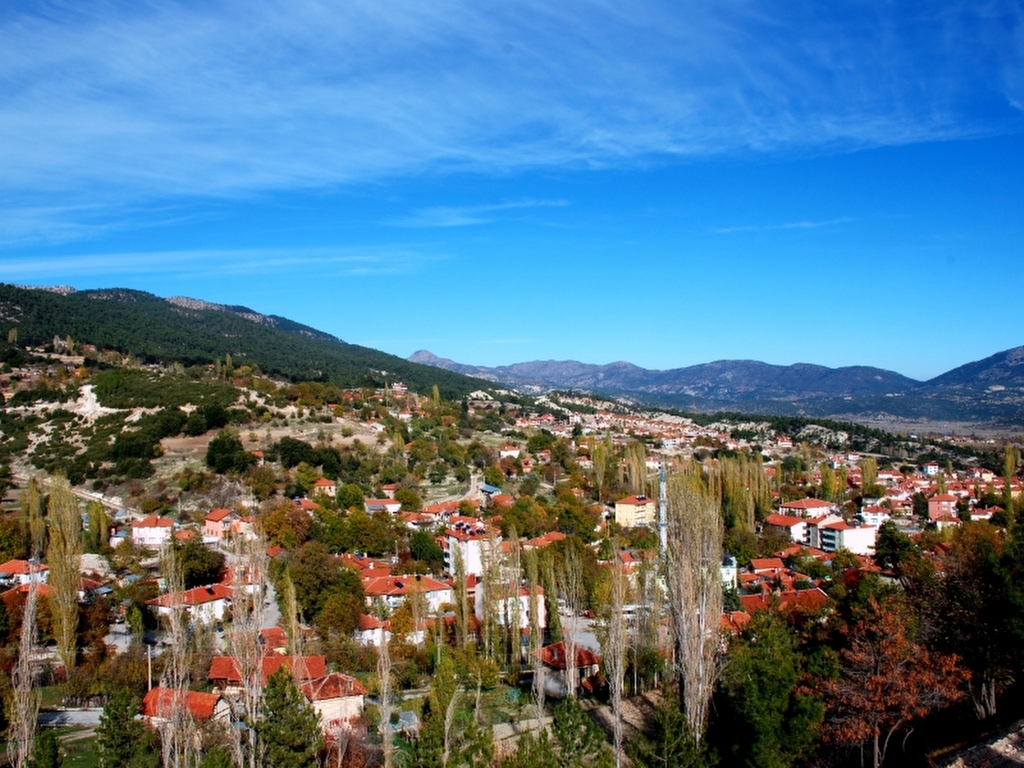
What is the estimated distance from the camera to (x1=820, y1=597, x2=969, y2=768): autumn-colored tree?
1105cm

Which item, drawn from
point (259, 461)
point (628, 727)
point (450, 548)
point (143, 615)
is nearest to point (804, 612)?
point (628, 727)

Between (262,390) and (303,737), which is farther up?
(262,390)

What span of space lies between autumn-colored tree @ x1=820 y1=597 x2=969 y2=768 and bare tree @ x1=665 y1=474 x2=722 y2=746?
5.72ft

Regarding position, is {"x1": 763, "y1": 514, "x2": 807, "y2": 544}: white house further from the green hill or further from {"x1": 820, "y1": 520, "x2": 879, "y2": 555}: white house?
the green hill

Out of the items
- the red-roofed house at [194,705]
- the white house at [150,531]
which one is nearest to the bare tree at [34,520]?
the white house at [150,531]

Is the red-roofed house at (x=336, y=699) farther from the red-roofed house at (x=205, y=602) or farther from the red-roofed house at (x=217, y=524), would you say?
the red-roofed house at (x=217, y=524)

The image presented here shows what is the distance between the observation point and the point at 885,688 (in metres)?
11.4

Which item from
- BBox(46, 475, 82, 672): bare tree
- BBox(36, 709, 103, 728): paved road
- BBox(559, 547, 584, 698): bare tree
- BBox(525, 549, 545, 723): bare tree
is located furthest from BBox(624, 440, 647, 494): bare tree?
BBox(36, 709, 103, 728): paved road

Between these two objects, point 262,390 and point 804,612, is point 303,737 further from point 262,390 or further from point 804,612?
point 262,390

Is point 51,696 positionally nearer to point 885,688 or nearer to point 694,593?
point 694,593

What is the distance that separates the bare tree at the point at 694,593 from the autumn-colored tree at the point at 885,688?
1742 millimetres

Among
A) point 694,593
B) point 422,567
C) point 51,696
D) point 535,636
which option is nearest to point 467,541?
point 422,567

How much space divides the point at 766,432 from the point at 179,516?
56.8 metres

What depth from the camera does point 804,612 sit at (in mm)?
18734
